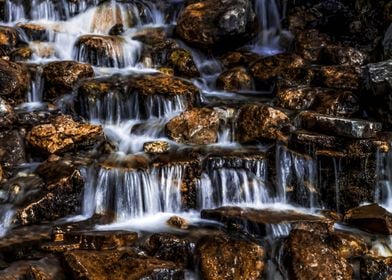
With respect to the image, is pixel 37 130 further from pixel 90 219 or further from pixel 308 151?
pixel 308 151

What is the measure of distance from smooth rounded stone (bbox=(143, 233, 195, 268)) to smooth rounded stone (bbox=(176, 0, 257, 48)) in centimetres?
729

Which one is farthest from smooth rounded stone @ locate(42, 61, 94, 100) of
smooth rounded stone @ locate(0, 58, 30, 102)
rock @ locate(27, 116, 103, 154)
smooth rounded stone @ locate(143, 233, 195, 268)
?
smooth rounded stone @ locate(143, 233, 195, 268)

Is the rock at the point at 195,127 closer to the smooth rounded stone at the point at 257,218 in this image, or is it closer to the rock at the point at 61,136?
the rock at the point at 61,136

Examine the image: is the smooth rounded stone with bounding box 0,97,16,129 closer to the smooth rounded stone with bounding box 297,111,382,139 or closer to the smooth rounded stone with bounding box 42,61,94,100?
the smooth rounded stone with bounding box 42,61,94,100

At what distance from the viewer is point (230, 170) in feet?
25.6

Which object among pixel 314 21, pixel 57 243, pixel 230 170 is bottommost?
pixel 57 243

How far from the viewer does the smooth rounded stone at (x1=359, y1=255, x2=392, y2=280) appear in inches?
227

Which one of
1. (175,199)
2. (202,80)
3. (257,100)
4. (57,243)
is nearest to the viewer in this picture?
(57,243)

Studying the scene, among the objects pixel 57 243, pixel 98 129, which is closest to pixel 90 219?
pixel 57 243

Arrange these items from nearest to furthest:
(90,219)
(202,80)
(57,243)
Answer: (57,243) → (90,219) → (202,80)

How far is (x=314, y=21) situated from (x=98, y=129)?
27.9 ft

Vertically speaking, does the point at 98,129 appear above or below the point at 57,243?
above

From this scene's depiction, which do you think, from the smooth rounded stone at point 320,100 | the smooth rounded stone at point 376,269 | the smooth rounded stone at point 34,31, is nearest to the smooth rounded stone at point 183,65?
the smooth rounded stone at point 320,100

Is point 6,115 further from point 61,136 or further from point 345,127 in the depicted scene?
point 345,127
